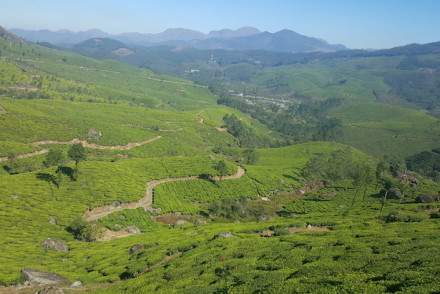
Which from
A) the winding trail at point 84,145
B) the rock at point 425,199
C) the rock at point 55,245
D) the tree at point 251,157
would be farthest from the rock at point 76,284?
the tree at point 251,157

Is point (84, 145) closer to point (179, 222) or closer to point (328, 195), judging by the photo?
point (179, 222)

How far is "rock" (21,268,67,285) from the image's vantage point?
132 feet

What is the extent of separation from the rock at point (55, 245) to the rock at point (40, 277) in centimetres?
1528

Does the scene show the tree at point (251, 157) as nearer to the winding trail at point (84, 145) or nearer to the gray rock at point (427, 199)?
the winding trail at point (84, 145)

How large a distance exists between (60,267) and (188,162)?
274ft

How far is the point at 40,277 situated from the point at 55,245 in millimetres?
17110

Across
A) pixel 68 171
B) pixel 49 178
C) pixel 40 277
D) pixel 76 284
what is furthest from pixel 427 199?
pixel 49 178

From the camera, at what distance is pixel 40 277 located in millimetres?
41312

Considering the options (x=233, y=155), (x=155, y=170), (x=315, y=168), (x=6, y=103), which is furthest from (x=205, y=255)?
(x=6, y=103)

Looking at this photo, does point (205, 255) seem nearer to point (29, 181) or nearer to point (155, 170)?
point (29, 181)

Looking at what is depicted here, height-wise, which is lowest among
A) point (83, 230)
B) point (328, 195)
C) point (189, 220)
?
point (189, 220)

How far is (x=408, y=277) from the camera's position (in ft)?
91.2

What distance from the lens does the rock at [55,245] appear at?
185 feet

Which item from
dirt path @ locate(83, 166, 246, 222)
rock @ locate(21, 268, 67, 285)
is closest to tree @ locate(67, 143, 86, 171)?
dirt path @ locate(83, 166, 246, 222)
